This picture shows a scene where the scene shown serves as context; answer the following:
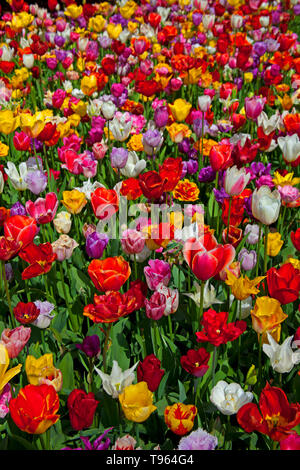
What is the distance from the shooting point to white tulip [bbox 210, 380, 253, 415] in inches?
54.4

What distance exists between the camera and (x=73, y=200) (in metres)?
2.22

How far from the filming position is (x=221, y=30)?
212 inches

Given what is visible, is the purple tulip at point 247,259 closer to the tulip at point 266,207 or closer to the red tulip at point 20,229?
the tulip at point 266,207

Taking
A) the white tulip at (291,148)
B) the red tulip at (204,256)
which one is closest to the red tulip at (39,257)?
the red tulip at (204,256)

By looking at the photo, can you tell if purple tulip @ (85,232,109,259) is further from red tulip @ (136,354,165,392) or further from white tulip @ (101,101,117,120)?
white tulip @ (101,101,117,120)

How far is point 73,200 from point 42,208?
21 centimetres

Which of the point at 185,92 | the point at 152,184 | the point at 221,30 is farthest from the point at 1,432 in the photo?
the point at 221,30

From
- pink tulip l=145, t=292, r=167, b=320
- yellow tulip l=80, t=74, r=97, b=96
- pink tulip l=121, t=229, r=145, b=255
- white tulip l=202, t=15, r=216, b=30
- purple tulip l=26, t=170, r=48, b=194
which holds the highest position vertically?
white tulip l=202, t=15, r=216, b=30

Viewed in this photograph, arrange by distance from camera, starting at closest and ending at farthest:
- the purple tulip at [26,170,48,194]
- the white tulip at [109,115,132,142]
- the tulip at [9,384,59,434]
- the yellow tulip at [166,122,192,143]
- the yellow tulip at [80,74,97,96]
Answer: the tulip at [9,384,59,434] → the purple tulip at [26,170,48,194] → the white tulip at [109,115,132,142] → the yellow tulip at [166,122,192,143] → the yellow tulip at [80,74,97,96]

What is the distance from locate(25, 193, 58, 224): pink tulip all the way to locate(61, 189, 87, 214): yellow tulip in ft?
0.47

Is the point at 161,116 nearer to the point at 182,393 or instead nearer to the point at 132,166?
the point at 132,166

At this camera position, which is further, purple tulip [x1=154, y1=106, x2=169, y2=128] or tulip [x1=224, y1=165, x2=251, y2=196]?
purple tulip [x1=154, y1=106, x2=169, y2=128]

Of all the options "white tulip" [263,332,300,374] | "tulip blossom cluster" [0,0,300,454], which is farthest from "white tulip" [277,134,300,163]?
"white tulip" [263,332,300,374]

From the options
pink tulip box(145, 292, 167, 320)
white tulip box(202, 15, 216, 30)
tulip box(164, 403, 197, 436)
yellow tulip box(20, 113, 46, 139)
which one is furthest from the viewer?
white tulip box(202, 15, 216, 30)
